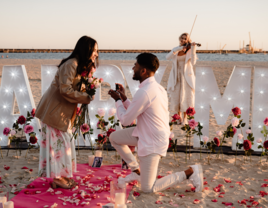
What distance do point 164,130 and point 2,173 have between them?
2.69 meters

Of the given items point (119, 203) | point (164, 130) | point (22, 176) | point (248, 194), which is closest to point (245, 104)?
point (248, 194)

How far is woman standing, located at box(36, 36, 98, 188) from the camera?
132 inches

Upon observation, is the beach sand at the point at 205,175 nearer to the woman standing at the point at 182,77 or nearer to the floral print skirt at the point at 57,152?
A: the floral print skirt at the point at 57,152

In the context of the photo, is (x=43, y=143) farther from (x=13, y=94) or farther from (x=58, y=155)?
(x=13, y=94)

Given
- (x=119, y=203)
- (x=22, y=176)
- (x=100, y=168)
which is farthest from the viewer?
(x=100, y=168)

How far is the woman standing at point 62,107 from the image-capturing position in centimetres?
335

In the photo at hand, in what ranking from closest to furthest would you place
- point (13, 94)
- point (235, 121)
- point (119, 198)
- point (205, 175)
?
point (119, 198) < point (205, 175) < point (235, 121) < point (13, 94)

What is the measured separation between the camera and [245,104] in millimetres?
5230

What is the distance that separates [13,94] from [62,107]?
267 cm

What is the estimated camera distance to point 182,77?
7043 mm

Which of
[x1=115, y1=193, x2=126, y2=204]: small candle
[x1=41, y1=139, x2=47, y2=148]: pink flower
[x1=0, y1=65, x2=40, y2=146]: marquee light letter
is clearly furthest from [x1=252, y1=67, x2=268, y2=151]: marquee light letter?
[x1=0, y1=65, x2=40, y2=146]: marquee light letter

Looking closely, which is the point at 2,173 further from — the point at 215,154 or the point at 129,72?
the point at 215,154

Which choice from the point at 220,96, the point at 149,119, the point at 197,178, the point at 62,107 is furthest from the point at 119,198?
the point at 220,96

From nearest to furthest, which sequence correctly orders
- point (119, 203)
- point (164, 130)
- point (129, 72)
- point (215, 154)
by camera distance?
point (119, 203) → point (164, 130) → point (215, 154) → point (129, 72)
